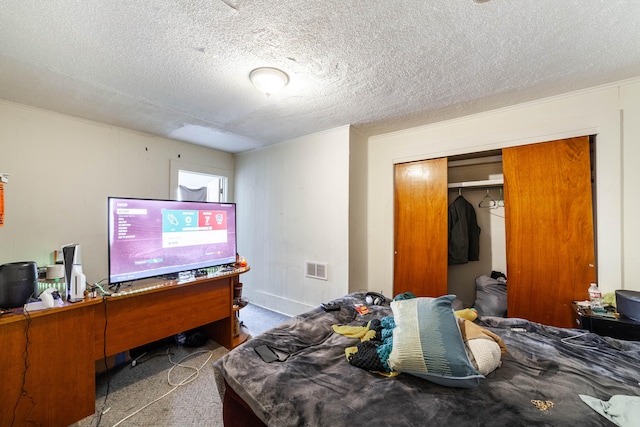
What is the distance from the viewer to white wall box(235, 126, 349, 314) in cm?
303

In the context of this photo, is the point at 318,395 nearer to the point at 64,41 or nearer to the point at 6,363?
the point at 6,363

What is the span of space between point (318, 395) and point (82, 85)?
294cm

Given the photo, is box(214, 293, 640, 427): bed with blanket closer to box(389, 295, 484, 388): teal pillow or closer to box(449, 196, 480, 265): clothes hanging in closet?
box(389, 295, 484, 388): teal pillow

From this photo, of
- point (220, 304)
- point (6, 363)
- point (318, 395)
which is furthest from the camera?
point (220, 304)

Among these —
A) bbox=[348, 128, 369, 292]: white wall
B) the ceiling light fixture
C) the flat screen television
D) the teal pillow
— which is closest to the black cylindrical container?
the flat screen television

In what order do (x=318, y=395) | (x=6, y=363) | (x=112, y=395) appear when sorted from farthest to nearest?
(x=112, y=395) → (x=6, y=363) → (x=318, y=395)

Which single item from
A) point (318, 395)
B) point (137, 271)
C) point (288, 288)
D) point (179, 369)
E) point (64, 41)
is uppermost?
point (64, 41)

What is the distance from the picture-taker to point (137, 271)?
2.04m

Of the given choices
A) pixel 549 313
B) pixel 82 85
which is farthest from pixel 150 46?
pixel 549 313

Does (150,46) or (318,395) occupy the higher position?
(150,46)

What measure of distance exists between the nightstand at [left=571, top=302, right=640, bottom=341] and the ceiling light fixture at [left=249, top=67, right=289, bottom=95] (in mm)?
2963

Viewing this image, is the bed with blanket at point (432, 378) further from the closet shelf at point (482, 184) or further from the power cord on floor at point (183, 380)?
the closet shelf at point (482, 184)

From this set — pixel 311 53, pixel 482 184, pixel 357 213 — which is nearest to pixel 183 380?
pixel 357 213

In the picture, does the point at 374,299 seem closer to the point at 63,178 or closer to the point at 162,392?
the point at 162,392
